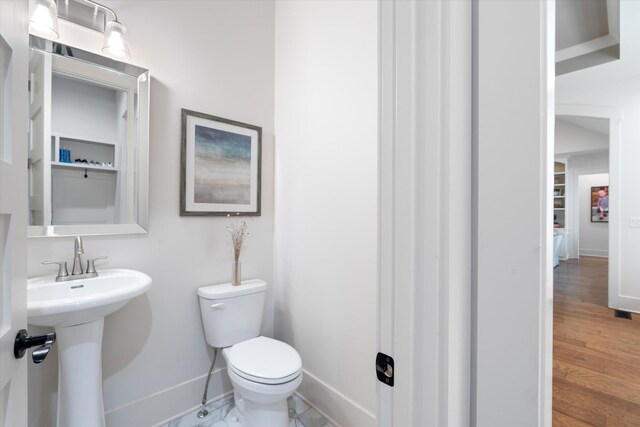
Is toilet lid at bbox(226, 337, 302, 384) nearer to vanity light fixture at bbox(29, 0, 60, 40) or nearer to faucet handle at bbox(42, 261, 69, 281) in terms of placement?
faucet handle at bbox(42, 261, 69, 281)

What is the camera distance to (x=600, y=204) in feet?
22.0

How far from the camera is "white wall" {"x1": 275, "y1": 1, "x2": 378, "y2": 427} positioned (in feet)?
4.82

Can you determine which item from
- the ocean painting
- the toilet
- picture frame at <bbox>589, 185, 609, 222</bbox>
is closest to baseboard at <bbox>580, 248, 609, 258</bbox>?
picture frame at <bbox>589, 185, 609, 222</bbox>

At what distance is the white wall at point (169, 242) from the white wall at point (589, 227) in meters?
8.40

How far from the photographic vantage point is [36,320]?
983mm

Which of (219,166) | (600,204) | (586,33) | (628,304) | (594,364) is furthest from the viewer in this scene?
(600,204)

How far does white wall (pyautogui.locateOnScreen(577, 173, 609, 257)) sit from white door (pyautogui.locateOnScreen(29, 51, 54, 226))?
372 inches

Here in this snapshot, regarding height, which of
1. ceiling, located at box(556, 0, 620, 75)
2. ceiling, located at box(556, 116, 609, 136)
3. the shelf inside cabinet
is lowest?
the shelf inside cabinet

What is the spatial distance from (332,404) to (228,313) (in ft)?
2.61

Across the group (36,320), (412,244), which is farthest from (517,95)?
(36,320)

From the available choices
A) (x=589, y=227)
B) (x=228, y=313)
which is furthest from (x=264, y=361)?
(x=589, y=227)

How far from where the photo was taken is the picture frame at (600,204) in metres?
6.62

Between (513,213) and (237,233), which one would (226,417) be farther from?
(513,213)

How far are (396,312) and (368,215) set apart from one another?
3.16ft
